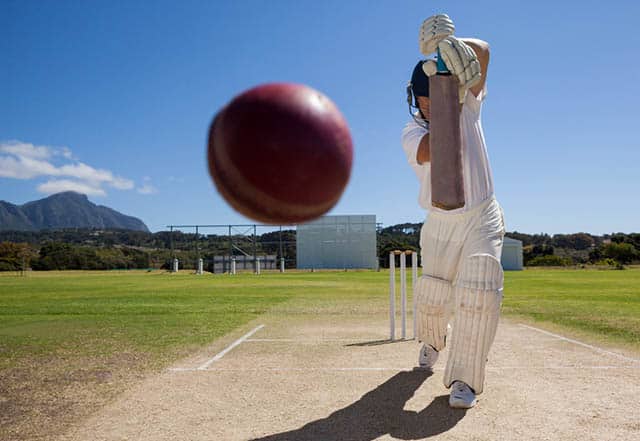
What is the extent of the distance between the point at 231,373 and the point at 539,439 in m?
2.93

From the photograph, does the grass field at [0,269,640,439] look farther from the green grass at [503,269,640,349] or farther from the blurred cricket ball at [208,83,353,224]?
the blurred cricket ball at [208,83,353,224]

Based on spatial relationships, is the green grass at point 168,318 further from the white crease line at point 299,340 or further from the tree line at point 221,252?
the tree line at point 221,252

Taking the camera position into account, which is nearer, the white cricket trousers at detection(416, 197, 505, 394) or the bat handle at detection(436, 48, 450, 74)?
the bat handle at detection(436, 48, 450, 74)

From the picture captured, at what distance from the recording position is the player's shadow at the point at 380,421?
11.1 feet

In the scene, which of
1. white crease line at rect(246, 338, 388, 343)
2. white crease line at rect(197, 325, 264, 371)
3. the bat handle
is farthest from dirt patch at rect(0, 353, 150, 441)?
the bat handle

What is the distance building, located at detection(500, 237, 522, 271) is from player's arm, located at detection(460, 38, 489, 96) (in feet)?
139

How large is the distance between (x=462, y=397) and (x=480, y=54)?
2.68m

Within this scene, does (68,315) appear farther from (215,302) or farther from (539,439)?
(539,439)

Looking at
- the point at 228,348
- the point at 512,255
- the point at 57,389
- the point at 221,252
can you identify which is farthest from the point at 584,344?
the point at 221,252

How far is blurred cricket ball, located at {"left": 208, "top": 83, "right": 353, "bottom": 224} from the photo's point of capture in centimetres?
196

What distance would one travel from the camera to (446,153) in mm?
3471

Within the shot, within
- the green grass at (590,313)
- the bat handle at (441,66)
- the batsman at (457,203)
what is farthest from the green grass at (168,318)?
the bat handle at (441,66)

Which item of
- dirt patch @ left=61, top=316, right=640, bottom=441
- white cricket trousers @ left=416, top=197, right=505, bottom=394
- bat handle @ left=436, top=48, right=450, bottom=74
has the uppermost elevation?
bat handle @ left=436, top=48, right=450, bottom=74

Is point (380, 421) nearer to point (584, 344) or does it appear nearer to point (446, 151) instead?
point (446, 151)
